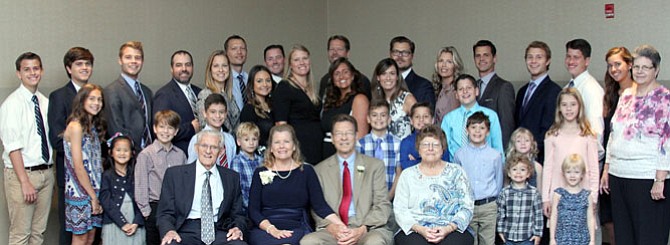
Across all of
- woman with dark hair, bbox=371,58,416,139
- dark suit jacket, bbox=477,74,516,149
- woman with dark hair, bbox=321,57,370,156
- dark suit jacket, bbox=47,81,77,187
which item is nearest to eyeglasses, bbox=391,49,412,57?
woman with dark hair, bbox=371,58,416,139

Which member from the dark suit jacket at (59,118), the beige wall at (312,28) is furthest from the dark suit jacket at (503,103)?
the dark suit jacket at (59,118)

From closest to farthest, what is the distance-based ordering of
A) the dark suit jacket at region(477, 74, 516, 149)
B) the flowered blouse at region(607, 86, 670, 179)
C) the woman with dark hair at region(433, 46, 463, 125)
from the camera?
the flowered blouse at region(607, 86, 670, 179), the dark suit jacket at region(477, 74, 516, 149), the woman with dark hair at region(433, 46, 463, 125)

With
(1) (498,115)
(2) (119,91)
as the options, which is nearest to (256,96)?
(2) (119,91)

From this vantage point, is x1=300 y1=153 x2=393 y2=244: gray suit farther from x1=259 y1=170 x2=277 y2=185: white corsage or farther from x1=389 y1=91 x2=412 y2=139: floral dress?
x1=389 y1=91 x2=412 y2=139: floral dress

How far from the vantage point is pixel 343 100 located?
19.4ft

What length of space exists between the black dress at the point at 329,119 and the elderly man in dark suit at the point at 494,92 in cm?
101

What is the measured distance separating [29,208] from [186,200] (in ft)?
4.08

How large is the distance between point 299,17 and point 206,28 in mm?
1431

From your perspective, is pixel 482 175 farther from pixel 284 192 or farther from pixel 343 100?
pixel 284 192

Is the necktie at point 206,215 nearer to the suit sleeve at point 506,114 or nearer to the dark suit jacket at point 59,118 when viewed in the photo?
the dark suit jacket at point 59,118

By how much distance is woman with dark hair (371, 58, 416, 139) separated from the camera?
580 centimetres

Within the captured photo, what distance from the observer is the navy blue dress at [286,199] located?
523cm

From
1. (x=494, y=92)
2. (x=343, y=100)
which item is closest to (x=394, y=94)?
(x=343, y=100)

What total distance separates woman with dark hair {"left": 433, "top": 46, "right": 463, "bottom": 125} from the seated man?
1.02m
